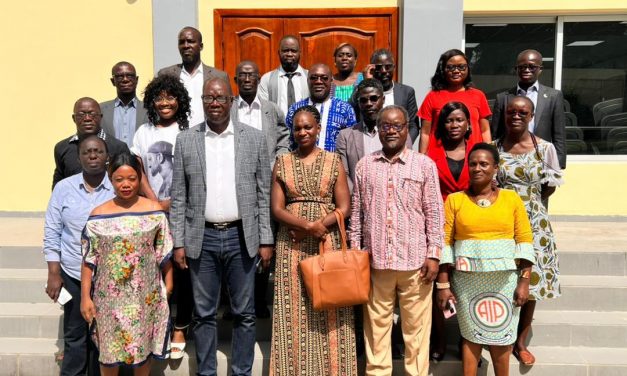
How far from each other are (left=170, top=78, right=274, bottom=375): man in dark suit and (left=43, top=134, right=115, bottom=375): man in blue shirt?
0.47 m

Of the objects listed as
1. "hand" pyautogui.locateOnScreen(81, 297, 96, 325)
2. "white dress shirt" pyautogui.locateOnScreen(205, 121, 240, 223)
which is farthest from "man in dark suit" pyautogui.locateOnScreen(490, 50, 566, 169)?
"hand" pyautogui.locateOnScreen(81, 297, 96, 325)

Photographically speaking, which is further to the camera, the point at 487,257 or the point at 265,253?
the point at 265,253

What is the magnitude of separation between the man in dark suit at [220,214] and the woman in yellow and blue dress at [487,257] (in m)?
1.19

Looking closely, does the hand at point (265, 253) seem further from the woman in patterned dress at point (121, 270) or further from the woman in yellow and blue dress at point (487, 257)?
the woman in yellow and blue dress at point (487, 257)

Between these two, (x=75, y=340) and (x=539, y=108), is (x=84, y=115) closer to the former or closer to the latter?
(x=75, y=340)

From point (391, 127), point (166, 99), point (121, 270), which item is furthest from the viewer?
point (166, 99)

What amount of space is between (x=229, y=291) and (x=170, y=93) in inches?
55.5

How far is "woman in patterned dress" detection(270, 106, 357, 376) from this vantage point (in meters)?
3.38

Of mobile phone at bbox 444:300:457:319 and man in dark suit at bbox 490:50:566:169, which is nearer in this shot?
mobile phone at bbox 444:300:457:319

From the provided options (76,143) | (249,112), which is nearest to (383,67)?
(249,112)

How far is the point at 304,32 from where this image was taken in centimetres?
638

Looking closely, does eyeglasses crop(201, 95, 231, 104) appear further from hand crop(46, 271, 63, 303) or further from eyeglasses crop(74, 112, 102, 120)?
hand crop(46, 271, 63, 303)

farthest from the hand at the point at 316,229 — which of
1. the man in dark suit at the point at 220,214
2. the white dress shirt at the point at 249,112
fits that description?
the white dress shirt at the point at 249,112

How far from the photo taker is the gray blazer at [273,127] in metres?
4.11
